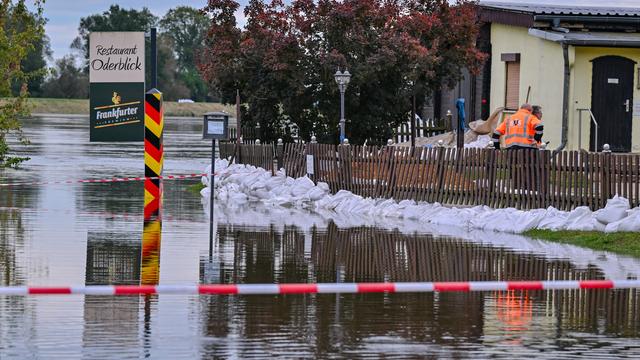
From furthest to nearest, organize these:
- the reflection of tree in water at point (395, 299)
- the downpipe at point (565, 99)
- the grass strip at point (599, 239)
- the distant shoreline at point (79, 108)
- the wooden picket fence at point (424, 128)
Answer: the distant shoreline at point (79, 108)
the wooden picket fence at point (424, 128)
the downpipe at point (565, 99)
the grass strip at point (599, 239)
the reflection of tree in water at point (395, 299)

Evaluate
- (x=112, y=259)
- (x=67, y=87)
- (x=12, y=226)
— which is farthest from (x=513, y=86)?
(x=67, y=87)

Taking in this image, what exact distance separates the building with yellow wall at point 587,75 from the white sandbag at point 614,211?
32.6 feet

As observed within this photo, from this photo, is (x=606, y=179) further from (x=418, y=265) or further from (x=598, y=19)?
(x=598, y=19)

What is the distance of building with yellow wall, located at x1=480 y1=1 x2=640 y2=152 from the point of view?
28797 millimetres

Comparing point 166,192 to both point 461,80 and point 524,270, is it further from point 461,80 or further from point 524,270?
point 524,270

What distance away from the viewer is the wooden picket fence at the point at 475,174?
1966cm

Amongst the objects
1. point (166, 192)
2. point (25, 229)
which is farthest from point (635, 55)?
point (25, 229)

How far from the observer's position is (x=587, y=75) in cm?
2900

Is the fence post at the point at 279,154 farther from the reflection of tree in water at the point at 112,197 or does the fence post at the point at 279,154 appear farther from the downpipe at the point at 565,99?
the downpipe at the point at 565,99

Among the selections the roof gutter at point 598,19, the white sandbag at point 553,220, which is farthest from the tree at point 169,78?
the white sandbag at point 553,220

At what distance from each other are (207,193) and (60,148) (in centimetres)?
2337

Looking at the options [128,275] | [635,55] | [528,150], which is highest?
[635,55]

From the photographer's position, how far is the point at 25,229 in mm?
19031

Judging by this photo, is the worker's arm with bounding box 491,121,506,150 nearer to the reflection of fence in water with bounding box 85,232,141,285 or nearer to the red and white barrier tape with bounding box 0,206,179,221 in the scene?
the red and white barrier tape with bounding box 0,206,179,221
